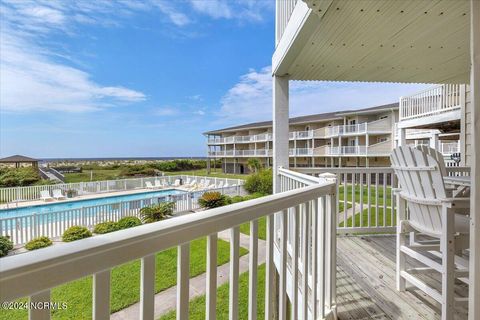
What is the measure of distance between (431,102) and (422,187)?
729 centimetres

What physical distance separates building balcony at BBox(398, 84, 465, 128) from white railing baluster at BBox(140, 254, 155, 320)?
22.1ft

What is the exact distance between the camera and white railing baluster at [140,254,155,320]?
0.74 metres

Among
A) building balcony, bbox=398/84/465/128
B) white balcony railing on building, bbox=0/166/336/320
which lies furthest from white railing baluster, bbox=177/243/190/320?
building balcony, bbox=398/84/465/128

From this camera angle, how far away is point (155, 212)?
30.4 ft

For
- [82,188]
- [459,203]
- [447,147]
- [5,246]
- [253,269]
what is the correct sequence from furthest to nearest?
[82,188]
[447,147]
[5,246]
[459,203]
[253,269]

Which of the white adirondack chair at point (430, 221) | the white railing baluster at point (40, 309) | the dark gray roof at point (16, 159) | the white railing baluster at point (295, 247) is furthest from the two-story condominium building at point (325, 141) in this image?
the white railing baluster at point (40, 309)

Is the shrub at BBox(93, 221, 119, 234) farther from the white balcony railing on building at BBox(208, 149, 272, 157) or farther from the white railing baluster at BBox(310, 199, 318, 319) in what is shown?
the white balcony railing on building at BBox(208, 149, 272, 157)

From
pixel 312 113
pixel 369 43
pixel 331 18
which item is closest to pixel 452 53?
pixel 369 43

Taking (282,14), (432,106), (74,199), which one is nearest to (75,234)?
(282,14)

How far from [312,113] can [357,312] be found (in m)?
29.9

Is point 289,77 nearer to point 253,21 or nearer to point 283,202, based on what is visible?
point 283,202

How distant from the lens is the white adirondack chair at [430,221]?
5.32 feet

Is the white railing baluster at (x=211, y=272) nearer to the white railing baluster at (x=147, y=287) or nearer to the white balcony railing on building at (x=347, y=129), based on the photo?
the white railing baluster at (x=147, y=287)

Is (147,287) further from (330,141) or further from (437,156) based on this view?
(330,141)
